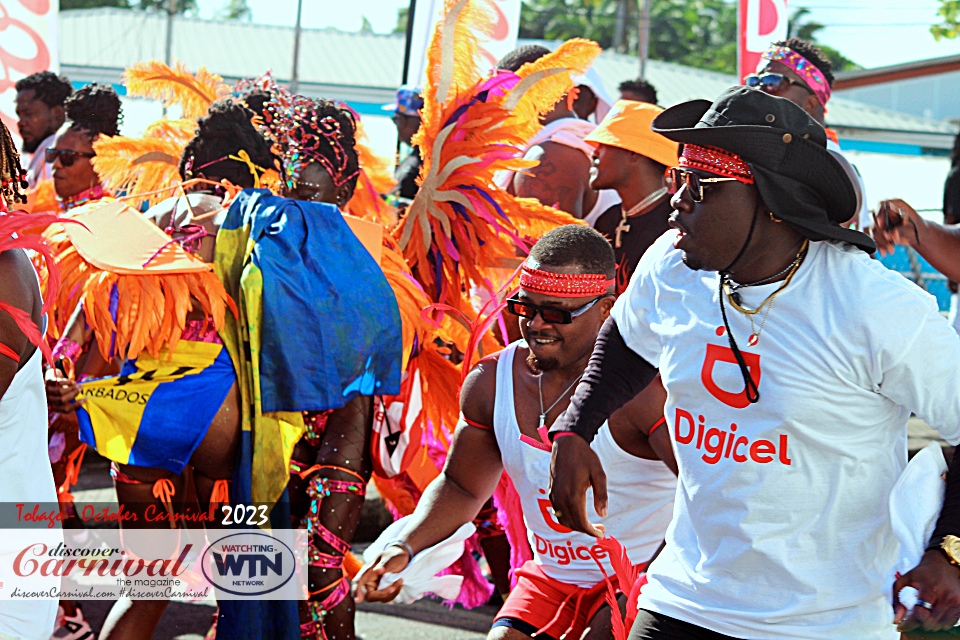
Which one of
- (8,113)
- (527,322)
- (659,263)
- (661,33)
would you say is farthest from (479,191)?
(661,33)

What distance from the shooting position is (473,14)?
538 cm

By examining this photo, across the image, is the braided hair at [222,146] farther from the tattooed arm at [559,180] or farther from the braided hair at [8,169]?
the braided hair at [8,169]

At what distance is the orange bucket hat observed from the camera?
17.7 feet

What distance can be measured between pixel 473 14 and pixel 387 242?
3.49 ft

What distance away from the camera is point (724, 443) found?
258 cm

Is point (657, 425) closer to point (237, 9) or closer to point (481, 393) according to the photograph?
point (481, 393)

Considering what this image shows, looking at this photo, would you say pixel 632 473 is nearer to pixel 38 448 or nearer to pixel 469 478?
pixel 469 478

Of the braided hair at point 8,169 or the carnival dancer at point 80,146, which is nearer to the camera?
the braided hair at point 8,169

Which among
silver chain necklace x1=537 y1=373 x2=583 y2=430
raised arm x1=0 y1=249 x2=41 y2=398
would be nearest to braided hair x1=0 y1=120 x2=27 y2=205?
raised arm x1=0 y1=249 x2=41 y2=398

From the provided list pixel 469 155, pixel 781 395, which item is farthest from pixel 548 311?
pixel 469 155

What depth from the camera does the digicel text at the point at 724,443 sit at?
251 cm

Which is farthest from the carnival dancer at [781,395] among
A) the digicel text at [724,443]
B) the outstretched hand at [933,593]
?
the outstretched hand at [933,593]

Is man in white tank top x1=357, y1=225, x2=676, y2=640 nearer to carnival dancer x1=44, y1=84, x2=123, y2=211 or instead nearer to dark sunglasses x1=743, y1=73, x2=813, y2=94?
dark sunglasses x1=743, y1=73, x2=813, y2=94

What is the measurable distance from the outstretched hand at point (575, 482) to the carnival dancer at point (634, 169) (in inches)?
109
